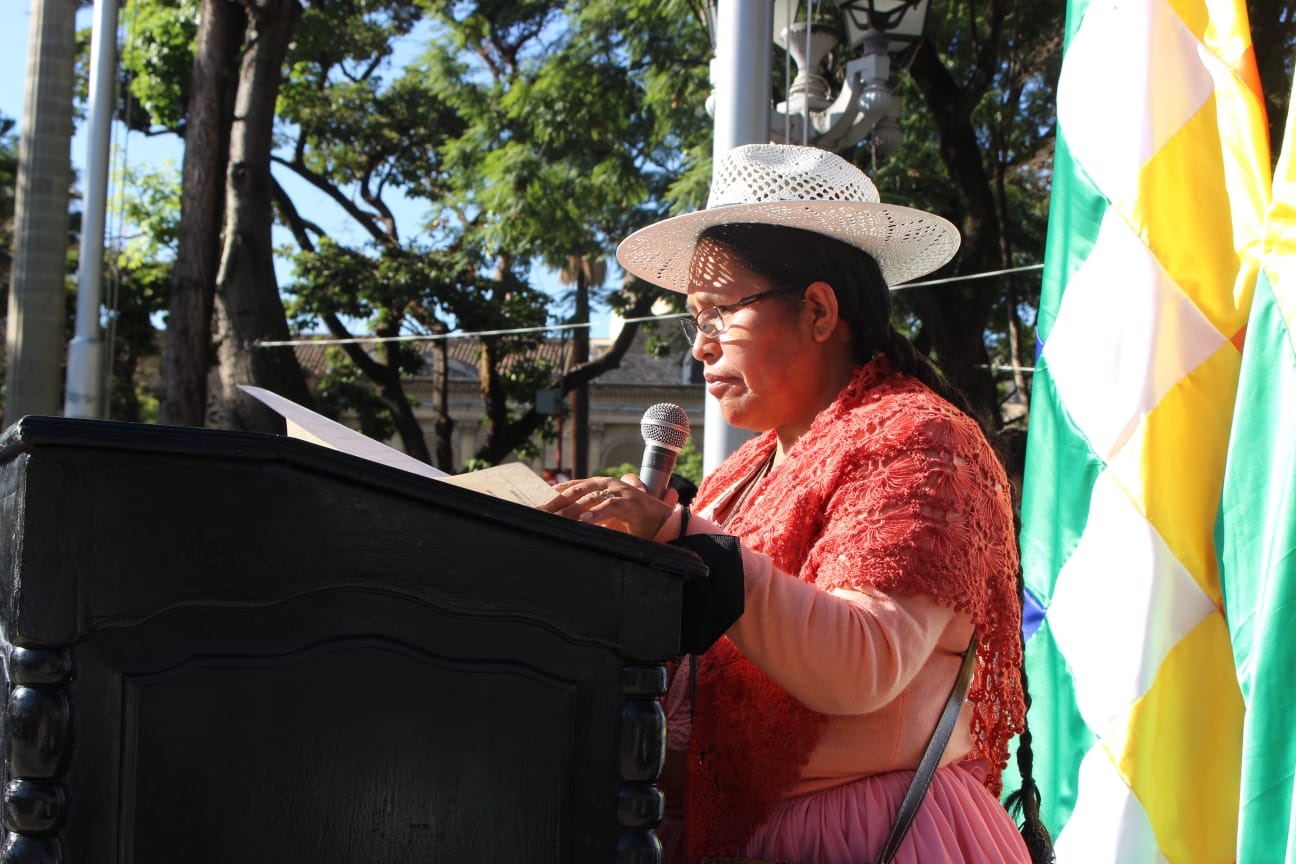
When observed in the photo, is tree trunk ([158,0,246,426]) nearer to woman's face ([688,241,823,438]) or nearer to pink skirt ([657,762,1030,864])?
woman's face ([688,241,823,438])

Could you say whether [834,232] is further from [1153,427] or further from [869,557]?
[1153,427]

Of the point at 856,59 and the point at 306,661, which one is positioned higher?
the point at 856,59

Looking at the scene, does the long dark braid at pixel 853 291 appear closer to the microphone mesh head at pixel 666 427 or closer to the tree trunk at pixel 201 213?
the microphone mesh head at pixel 666 427

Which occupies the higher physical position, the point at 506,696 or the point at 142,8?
the point at 142,8

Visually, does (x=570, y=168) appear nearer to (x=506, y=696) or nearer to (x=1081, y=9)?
(x=1081, y=9)

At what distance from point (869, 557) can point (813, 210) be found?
2.18 feet

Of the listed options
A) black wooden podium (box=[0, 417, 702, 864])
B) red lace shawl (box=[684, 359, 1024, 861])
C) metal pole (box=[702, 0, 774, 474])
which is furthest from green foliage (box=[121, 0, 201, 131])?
black wooden podium (box=[0, 417, 702, 864])

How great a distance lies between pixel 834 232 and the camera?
2.16m

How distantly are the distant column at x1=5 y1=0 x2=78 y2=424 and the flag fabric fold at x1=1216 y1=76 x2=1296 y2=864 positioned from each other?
7.51m

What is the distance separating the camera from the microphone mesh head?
73.8 inches

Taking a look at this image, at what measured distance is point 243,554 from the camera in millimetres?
1033

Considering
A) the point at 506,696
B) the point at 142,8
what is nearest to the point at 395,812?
the point at 506,696

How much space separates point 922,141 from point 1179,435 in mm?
8569

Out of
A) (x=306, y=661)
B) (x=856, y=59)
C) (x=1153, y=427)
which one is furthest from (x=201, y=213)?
(x=306, y=661)
